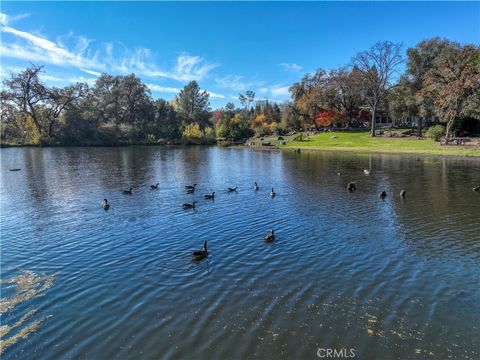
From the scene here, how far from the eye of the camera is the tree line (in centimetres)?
6825

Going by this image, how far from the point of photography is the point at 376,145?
74.4m

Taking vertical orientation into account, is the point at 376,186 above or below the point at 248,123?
below

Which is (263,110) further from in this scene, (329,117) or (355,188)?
(355,188)

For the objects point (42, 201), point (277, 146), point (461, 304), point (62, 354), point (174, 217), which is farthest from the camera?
point (277, 146)

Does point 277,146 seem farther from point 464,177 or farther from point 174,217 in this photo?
point 174,217

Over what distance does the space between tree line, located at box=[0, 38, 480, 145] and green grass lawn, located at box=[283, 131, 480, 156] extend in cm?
531

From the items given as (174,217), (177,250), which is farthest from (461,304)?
(174,217)

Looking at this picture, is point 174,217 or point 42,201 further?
point 42,201

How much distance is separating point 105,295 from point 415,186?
3037 centimetres

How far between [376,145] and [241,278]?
6785 centimetres

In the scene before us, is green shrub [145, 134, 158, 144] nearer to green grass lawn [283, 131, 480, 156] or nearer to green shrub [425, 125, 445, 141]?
green grass lawn [283, 131, 480, 156]

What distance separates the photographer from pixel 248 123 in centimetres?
12938

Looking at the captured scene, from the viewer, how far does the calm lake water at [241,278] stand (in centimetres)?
988

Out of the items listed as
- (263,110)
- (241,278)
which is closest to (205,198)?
(241,278)
